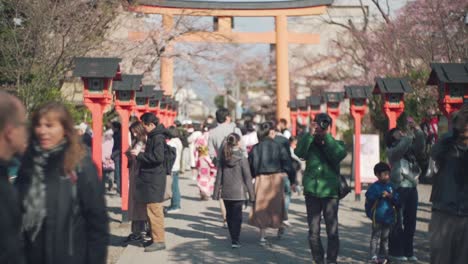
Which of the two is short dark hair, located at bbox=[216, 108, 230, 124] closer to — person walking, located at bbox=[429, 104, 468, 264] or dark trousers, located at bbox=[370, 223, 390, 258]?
dark trousers, located at bbox=[370, 223, 390, 258]

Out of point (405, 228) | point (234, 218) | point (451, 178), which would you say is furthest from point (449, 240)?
point (234, 218)

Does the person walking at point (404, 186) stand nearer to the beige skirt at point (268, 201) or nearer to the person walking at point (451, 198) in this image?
the beige skirt at point (268, 201)

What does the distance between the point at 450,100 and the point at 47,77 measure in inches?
362

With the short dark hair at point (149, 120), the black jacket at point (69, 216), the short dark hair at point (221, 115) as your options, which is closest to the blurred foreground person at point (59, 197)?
the black jacket at point (69, 216)

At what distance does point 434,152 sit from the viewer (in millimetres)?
5980

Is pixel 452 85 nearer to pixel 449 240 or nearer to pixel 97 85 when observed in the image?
pixel 97 85

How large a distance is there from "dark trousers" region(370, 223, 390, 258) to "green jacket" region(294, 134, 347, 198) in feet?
3.26

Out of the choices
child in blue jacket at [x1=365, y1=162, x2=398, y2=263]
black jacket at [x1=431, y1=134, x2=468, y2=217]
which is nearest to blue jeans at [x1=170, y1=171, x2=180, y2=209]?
child in blue jacket at [x1=365, y1=162, x2=398, y2=263]

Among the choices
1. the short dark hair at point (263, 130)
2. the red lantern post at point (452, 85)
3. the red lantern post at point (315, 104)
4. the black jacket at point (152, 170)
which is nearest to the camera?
the black jacket at point (152, 170)

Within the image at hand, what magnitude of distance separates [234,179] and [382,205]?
2.41 meters

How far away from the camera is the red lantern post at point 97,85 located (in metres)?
11.9

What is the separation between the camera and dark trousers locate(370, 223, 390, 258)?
9.07m

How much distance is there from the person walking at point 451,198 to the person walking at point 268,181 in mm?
5200

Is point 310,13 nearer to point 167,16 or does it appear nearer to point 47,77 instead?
point 167,16
